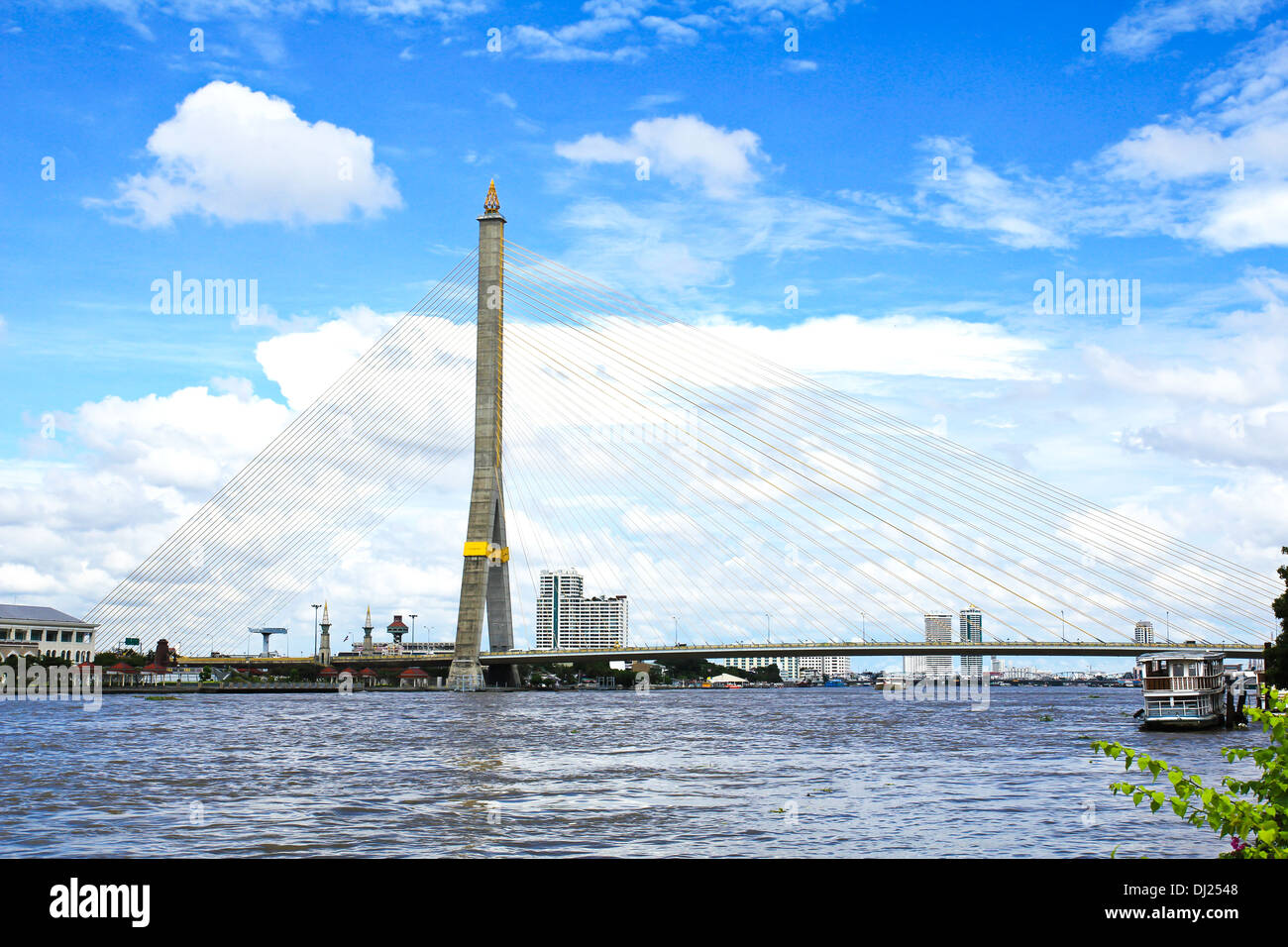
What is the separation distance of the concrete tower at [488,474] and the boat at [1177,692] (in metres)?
54.1

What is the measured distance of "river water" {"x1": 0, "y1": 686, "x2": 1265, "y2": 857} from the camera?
21.8 metres

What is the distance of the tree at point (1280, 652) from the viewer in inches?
2309

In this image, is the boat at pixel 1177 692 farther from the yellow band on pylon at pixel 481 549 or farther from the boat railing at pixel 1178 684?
the yellow band on pylon at pixel 481 549

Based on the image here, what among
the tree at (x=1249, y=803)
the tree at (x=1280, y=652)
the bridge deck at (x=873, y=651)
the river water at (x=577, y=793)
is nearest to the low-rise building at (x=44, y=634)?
the bridge deck at (x=873, y=651)

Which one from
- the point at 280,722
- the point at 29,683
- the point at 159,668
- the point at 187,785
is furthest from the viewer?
the point at 159,668

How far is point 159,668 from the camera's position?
446ft

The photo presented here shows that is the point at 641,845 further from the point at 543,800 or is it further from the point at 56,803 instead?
the point at 56,803

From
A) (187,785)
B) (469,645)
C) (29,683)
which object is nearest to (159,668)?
(29,683)

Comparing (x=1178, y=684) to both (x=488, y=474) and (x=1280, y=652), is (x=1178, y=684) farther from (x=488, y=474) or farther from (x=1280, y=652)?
(x=488, y=474)

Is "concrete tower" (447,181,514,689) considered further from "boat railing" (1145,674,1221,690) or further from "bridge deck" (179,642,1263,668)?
"boat railing" (1145,674,1221,690)

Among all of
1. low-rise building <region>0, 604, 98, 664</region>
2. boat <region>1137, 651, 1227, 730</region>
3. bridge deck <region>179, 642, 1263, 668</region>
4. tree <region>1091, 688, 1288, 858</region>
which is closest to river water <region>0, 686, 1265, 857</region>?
boat <region>1137, 651, 1227, 730</region>

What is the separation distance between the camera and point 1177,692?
6216 centimetres
